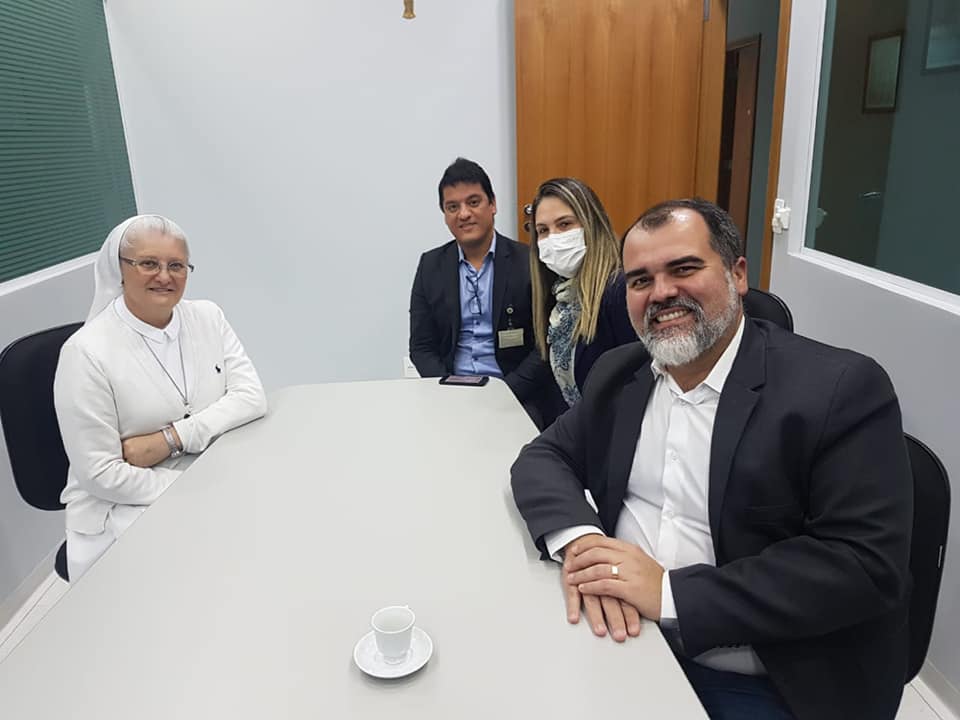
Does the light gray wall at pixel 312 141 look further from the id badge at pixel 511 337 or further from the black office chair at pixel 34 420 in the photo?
the black office chair at pixel 34 420

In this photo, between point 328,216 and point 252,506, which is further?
point 328,216

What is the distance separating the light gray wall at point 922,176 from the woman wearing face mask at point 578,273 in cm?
85

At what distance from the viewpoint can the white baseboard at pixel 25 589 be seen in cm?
230

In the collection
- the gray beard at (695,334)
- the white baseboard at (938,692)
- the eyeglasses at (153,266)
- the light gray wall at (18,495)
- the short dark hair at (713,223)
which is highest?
the short dark hair at (713,223)

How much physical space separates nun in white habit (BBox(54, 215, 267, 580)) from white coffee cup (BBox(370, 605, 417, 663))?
3.01 ft

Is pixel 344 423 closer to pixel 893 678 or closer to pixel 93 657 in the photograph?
A: pixel 93 657

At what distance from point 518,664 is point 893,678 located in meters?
0.65

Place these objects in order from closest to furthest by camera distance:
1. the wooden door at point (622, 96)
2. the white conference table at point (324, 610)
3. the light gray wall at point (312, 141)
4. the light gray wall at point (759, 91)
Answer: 1. the white conference table at point (324, 610)
2. the wooden door at point (622, 96)
3. the light gray wall at point (312, 141)
4. the light gray wall at point (759, 91)

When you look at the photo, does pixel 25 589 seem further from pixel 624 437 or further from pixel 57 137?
pixel 624 437

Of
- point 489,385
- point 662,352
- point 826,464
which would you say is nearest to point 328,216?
point 489,385

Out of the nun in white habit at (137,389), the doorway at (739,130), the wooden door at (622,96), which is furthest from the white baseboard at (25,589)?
the doorway at (739,130)

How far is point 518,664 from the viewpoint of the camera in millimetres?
975

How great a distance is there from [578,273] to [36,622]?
181 cm

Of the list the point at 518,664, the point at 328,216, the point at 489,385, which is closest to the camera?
the point at 518,664
